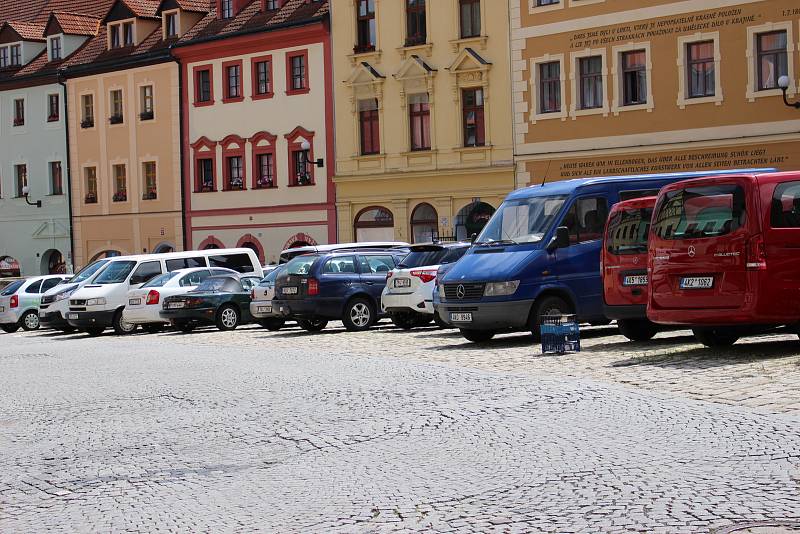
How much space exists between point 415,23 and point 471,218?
7.05 metres

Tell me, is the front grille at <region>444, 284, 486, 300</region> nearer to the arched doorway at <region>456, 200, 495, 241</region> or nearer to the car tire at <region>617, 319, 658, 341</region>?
the car tire at <region>617, 319, 658, 341</region>

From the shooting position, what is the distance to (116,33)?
61.8m

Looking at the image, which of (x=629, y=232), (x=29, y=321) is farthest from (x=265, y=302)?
(x=29, y=321)

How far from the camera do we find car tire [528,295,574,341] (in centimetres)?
2131

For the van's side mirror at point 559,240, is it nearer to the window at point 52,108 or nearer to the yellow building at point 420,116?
the yellow building at point 420,116

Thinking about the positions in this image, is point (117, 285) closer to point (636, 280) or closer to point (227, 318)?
point (227, 318)

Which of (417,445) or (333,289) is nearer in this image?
(417,445)

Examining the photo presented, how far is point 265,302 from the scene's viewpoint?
29.7 metres

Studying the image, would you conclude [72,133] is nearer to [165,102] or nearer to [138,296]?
[165,102]

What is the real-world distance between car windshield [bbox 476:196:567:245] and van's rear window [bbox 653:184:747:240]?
442 cm

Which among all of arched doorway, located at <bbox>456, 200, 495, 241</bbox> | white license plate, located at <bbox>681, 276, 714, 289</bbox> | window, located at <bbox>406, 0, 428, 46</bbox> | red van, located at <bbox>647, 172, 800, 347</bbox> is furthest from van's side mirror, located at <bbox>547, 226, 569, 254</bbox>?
window, located at <bbox>406, 0, 428, 46</bbox>

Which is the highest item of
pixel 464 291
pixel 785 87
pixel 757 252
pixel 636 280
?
pixel 785 87

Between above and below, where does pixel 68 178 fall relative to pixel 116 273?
above

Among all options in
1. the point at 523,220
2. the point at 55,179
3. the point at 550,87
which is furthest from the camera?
the point at 55,179
